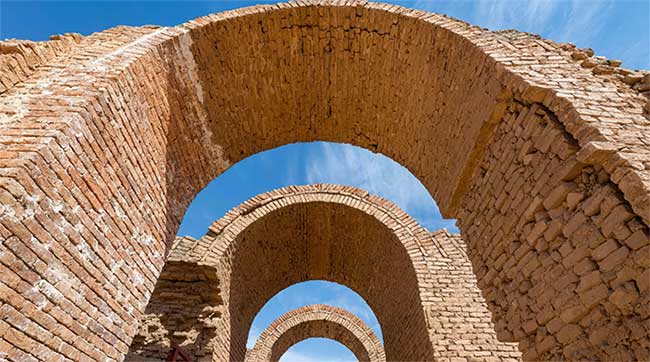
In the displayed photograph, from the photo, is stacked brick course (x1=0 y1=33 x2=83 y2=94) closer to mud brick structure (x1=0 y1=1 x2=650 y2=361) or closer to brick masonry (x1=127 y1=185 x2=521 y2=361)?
mud brick structure (x1=0 y1=1 x2=650 y2=361)

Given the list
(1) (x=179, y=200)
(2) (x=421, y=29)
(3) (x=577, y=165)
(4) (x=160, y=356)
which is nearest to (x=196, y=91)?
(1) (x=179, y=200)

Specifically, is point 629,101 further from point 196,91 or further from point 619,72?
point 196,91

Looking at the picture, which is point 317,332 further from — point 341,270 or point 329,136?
point 329,136

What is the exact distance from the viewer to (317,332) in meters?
14.9

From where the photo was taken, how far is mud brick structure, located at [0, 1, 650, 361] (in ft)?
7.82

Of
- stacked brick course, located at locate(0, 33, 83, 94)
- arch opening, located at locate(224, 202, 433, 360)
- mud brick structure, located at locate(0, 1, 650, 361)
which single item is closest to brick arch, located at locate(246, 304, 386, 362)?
arch opening, located at locate(224, 202, 433, 360)

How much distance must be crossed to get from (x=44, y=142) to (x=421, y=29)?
3699 mm

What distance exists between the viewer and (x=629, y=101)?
2.86 metres

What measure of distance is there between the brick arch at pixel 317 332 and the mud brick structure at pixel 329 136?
32.0 feet

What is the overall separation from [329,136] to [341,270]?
18.4 feet

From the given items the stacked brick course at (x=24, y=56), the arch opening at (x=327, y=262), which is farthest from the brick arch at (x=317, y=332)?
the stacked brick course at (x=24, y=56)

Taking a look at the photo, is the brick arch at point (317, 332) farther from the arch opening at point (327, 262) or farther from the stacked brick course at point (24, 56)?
the stacked brick course at point (24, 56)

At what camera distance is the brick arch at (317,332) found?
13102 millimetres

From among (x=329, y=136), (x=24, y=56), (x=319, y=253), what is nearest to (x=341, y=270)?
(x=319, y=253)
